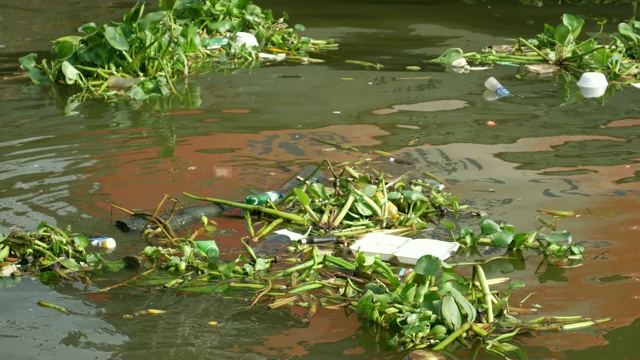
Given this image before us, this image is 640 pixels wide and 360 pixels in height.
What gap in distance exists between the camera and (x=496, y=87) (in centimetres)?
693

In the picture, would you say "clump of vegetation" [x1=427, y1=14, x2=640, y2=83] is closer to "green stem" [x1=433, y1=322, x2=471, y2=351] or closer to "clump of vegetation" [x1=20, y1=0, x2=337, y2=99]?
"clump of vegetation" [x1=20, y1=0, x2=337, y2=99]

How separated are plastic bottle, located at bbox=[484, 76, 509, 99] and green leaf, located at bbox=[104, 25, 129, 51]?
99.4 inches

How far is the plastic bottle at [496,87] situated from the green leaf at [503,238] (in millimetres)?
2900

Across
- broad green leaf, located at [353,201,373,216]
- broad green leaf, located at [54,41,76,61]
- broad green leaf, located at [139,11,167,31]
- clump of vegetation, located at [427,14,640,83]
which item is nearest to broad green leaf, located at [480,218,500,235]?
broad green leaf, located at [353,201,373,216]

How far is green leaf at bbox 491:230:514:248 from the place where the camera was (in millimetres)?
4039

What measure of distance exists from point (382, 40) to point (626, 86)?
8.16 ft

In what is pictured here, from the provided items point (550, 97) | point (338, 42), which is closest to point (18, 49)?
point (338, 42)

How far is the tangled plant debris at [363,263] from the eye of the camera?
3.26m

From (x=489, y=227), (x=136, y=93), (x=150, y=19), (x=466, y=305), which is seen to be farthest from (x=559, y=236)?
(x=150, y=19)

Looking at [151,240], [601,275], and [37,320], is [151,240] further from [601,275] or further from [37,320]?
[601,275]

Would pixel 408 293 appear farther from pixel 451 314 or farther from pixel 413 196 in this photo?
pixel 413 196

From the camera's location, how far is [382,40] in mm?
8953

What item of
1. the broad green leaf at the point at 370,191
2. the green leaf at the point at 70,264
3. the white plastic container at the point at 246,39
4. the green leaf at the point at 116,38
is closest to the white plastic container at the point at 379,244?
the broad green leaf at the point at 370,191

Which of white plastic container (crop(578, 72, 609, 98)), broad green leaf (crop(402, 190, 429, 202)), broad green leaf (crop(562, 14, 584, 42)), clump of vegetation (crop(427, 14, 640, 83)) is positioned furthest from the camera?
broad green leaf (crop(562, 14, 584, 42))
